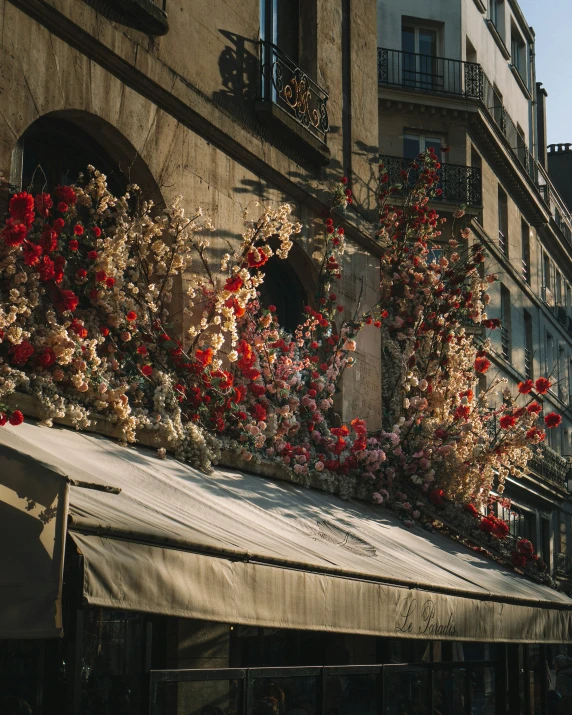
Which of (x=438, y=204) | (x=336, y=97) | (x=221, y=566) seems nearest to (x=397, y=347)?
(x=336, y=97)

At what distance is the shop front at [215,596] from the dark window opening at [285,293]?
104 inches

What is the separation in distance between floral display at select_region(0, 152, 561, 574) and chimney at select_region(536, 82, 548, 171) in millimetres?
23077

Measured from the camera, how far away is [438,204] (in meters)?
25.8

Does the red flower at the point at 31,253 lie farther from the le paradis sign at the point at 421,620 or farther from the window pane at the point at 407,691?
the window pane at the point at 407,691

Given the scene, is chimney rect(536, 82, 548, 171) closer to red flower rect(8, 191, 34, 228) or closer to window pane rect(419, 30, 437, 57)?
window pane rect(419, 30, 437, 57)

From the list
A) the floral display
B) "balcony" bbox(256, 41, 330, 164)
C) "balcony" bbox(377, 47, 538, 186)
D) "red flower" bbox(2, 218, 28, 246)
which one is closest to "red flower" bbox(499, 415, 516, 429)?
the floral display

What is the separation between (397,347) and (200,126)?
478 centimetres

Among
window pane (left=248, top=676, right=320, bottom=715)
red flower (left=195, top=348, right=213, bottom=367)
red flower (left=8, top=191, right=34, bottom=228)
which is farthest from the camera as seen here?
red flower (left=195, top=348, right=213, bottom=367)

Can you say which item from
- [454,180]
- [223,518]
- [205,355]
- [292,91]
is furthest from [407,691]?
[454,180]

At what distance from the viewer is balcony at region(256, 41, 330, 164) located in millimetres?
11445

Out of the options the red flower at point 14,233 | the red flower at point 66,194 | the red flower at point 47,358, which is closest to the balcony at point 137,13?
the red flower at point 66,194

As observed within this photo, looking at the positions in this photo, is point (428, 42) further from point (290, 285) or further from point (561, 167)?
point (561, 167)

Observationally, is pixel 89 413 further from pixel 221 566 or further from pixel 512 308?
pixel 512 308

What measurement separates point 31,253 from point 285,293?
17.3 ft
